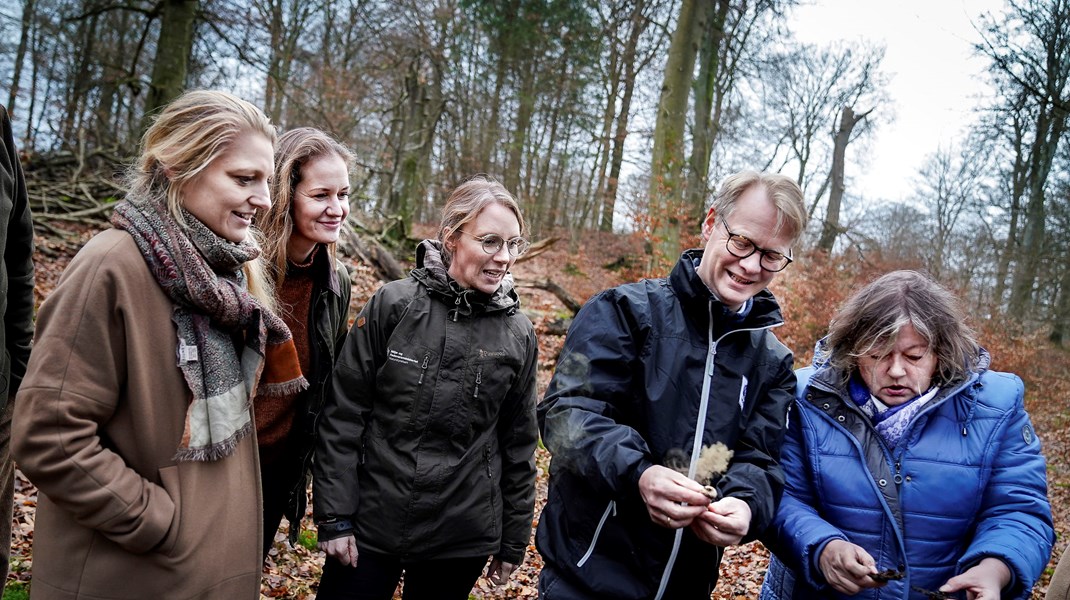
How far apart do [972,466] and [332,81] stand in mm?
16700

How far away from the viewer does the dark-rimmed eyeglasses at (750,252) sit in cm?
201

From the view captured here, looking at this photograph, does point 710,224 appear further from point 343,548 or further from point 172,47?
point 172,47

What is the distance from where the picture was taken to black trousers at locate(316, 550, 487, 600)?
235 centimetres

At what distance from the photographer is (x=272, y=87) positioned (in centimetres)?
1562

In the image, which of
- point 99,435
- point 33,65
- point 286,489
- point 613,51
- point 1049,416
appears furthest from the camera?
point 33,65

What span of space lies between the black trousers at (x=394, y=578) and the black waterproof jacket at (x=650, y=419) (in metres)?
0.57

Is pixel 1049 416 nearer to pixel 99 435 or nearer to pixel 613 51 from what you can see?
pixel 613 51

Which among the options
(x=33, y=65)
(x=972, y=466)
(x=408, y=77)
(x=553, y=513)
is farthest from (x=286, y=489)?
(x=33, y=65)

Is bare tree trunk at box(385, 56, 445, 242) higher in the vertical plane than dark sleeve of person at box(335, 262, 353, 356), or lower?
higher

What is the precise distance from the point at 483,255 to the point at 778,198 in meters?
1.10

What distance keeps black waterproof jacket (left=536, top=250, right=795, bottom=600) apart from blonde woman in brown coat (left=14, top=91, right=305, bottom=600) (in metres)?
0.93

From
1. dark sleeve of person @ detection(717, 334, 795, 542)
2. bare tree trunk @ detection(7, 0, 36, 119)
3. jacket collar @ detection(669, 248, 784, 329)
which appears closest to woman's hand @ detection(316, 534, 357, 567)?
dark sleeve of person @ detection(717, 334, 795, 542)

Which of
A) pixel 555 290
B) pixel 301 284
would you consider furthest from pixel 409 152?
pixel 301 284

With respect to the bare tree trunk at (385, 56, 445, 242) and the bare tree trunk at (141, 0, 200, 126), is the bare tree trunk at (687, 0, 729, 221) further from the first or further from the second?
the bare tree trunk at (141, 0, 200, 126)
